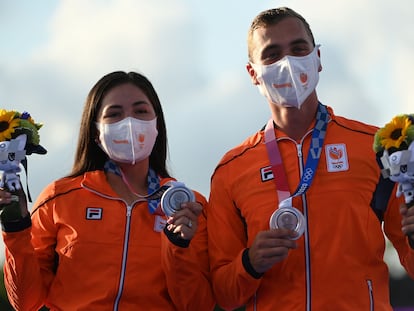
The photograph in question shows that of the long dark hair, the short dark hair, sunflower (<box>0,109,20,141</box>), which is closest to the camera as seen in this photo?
sunflower (<box>0,109,20,141</box>)

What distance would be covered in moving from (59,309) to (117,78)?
6.32ft

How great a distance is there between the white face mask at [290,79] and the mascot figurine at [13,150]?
69.5 inches

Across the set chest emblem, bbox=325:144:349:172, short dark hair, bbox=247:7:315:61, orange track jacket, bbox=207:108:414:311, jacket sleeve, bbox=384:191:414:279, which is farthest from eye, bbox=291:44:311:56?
jacket sleeve, bbox=384:191:414:279

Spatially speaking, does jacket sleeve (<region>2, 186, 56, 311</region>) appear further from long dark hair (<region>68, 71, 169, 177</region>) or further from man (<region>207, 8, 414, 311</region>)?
man (<region>207, 8, 414, 311</region>)

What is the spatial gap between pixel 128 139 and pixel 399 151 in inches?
87.2

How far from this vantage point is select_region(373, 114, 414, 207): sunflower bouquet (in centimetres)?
554

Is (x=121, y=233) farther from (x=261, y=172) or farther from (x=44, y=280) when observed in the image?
(x=261, y=172)

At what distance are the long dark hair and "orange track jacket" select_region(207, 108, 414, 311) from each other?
1.06m

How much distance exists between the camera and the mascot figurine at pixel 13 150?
20.6ft

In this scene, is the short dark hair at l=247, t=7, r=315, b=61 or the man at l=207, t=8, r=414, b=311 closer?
the man at l=207, t=8, r=414, b=311

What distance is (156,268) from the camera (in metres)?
6.57

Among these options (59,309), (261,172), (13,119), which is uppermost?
(13,119)

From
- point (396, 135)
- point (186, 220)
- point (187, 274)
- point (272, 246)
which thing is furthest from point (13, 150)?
point (396, 135)

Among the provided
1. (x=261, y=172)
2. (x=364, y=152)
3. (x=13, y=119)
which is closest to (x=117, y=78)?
(x=13, y=119)
